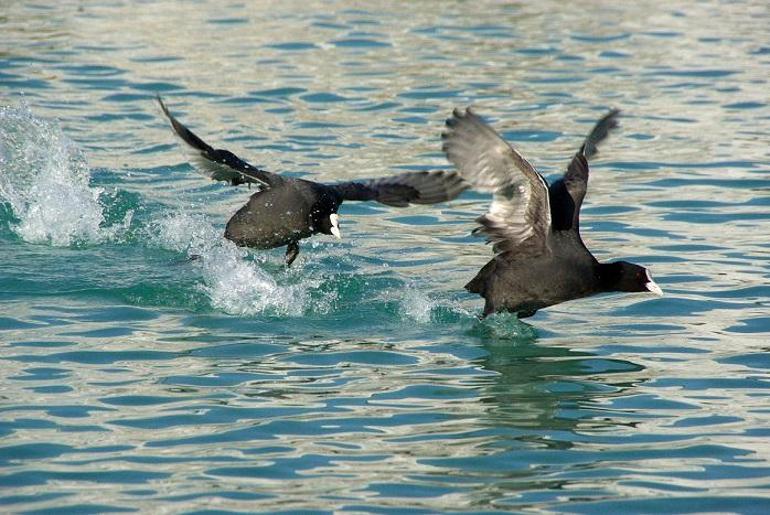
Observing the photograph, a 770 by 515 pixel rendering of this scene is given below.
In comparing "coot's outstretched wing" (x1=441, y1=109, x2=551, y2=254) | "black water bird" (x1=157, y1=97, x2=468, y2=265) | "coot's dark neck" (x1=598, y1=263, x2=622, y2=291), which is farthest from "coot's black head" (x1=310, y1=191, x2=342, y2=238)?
"coot's dark neck" (x1=598, y1=263, x2=622, y2=291)

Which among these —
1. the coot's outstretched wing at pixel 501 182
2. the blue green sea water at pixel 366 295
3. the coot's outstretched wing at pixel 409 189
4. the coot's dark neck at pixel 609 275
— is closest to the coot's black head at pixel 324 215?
the coot's outstretched wing at pixel 409 189

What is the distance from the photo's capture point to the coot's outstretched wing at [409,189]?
30.1 ft

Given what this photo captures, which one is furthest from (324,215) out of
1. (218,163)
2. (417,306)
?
(417,306)

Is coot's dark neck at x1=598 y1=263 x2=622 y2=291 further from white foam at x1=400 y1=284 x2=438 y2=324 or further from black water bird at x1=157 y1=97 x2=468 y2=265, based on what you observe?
black water bird at x1=157 y1=97 x2=468 y2=265

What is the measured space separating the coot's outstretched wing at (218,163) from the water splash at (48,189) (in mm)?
920

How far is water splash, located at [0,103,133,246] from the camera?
30.6 ft

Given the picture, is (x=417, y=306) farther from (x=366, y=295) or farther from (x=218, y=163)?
(x=218, y=163)

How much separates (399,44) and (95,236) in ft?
24.9

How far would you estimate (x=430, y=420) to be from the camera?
629cm

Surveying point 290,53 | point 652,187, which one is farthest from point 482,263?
point 290,53

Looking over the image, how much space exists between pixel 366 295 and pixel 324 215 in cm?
81

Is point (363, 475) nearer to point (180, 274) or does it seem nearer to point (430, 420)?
point (430, 420)

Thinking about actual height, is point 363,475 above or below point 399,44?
below

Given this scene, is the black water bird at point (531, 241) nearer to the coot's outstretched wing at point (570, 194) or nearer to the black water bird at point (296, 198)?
the coot's outstretched wing at point (570, 194)
